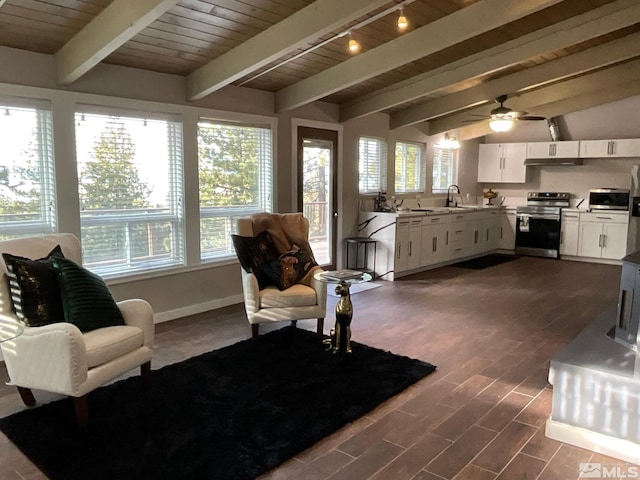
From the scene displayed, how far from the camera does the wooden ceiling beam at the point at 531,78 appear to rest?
16.6ft

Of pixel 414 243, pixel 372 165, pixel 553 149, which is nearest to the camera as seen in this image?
pixel 414 243

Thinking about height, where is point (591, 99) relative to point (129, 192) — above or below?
above

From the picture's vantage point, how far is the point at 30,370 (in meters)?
2.70

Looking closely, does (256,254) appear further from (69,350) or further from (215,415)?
(69,350)

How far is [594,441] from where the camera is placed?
248 centimetres

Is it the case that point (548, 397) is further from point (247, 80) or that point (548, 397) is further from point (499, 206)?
point (499, 206)

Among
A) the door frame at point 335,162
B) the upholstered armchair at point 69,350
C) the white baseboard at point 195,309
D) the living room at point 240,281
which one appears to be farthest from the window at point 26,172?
the door frame at point 335,162

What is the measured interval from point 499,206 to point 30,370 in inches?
309

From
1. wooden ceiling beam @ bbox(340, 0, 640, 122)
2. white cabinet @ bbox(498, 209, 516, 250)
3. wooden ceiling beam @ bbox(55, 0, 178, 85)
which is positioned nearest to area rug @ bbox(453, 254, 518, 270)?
white cabinet @ bbox(498, 209, 516, 250)

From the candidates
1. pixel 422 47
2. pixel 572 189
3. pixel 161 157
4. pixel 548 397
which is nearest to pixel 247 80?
pixel 161 157

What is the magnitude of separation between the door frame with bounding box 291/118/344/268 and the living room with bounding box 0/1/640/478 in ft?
0.05

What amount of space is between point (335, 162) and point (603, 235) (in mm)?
4663

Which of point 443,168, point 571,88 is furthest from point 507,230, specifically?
point 571,88

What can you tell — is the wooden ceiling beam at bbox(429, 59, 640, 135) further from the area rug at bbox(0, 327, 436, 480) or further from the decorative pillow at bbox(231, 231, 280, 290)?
the area rug at bbox(0, 327, 436, 480)
